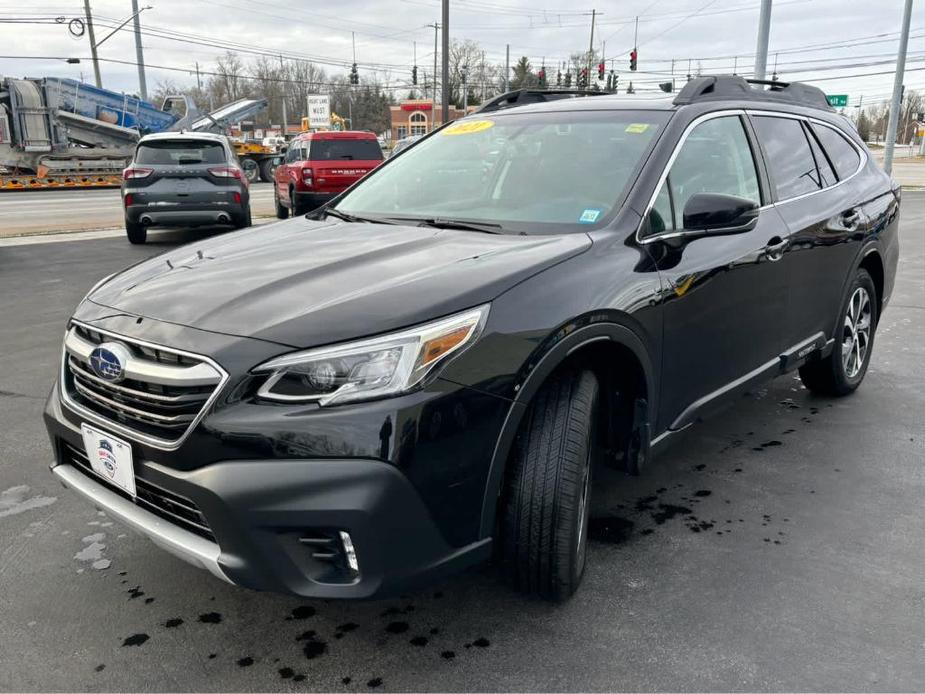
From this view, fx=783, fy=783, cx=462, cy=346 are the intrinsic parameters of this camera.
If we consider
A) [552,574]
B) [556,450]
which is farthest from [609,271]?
[552,574]

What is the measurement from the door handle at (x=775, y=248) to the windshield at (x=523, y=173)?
2.55 ft

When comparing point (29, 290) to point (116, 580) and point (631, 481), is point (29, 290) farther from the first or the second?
point (631, 481)

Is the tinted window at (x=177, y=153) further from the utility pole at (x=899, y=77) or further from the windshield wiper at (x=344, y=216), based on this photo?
the utility pole at (x=899, y=77)

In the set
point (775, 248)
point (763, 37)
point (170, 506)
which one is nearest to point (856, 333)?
point (775, 248)

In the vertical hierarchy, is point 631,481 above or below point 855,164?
below

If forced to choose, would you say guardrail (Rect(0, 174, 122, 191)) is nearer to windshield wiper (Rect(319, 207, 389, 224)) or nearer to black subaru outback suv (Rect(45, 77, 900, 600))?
windshield wiper (Rect(319, 207, 389, 224))

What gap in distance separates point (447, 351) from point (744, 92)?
2565mm

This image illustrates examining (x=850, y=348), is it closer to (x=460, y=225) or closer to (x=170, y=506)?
(x=460, y=225)

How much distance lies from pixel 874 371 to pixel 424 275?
4.36 metres

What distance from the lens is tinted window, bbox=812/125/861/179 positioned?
4.48 metres

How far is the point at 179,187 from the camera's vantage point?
38.6ft

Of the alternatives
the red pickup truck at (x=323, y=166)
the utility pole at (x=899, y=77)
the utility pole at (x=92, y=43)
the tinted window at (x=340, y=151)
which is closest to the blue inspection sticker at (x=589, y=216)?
the red pickup truck at (x=323, y=166)

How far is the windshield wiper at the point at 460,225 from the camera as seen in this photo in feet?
9.93

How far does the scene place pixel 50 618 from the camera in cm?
259
